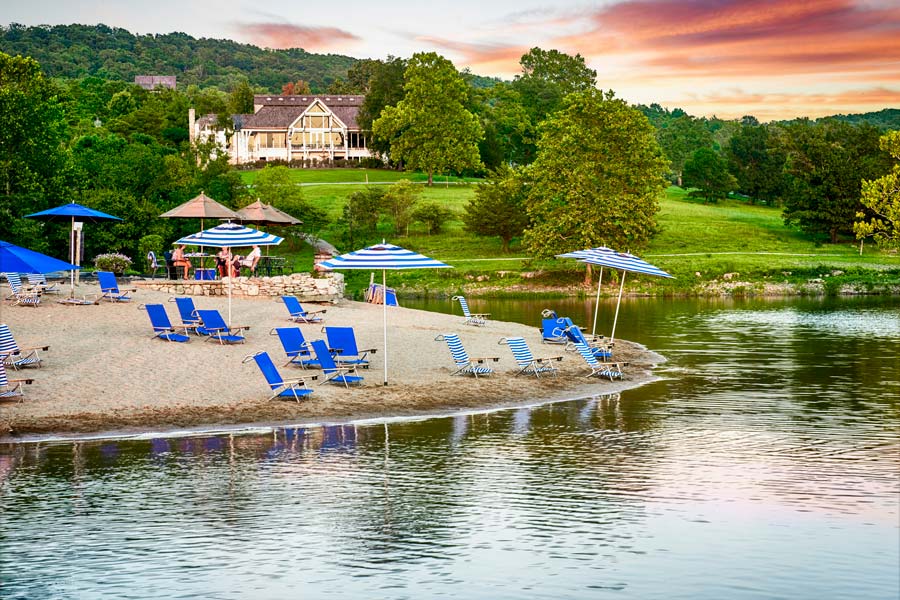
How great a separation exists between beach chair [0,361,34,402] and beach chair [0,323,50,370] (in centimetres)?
71

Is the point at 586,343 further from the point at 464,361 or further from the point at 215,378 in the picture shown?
the point at 215,378

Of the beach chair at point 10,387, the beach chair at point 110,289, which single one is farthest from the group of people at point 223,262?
the beach chair at point 10,387

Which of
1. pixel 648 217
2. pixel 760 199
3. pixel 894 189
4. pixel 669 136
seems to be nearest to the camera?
pixel 894 189

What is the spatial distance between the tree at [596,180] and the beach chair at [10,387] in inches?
1770

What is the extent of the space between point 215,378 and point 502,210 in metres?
50.5

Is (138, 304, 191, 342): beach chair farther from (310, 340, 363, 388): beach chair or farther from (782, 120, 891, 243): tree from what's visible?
(782, 120, 891, 243): tree

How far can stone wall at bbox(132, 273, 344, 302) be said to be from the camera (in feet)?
130

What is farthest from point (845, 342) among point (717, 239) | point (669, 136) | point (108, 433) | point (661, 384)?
point (669, 136)

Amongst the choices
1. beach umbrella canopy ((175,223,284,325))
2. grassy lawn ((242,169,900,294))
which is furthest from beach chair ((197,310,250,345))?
grassy lawn ((242,169,900,294))

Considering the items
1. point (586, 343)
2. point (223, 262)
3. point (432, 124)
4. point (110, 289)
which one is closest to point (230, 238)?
point (110, 289)

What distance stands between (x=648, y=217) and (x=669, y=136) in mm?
84612

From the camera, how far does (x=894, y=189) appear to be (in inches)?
2400

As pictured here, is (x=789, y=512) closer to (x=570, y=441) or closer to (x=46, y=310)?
(x=570, y=441)

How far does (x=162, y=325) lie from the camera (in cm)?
2853
